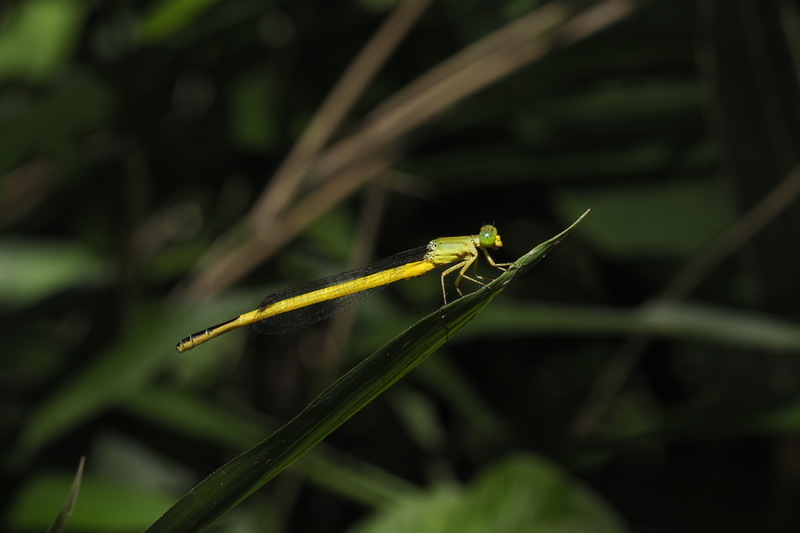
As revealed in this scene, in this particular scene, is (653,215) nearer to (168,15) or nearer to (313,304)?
(313,304)

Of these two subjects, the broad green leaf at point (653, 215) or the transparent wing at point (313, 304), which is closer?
the transparent wing at point (313, 304)

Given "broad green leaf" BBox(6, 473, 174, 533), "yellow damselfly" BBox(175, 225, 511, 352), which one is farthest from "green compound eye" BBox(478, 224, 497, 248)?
"broad green leaf" BBox(6, 473, 174, 533)

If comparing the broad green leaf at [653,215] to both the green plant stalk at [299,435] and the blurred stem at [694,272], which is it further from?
the green plant stalk at [299,435]

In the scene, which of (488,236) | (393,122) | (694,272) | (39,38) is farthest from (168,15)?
(694,272)

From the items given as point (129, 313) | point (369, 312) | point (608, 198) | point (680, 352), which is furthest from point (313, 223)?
point (680, 352)

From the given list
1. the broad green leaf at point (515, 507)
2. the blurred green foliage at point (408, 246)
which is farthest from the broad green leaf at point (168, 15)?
the broad green leaf at point (515, 507)

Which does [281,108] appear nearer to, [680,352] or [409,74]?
[409,74]
